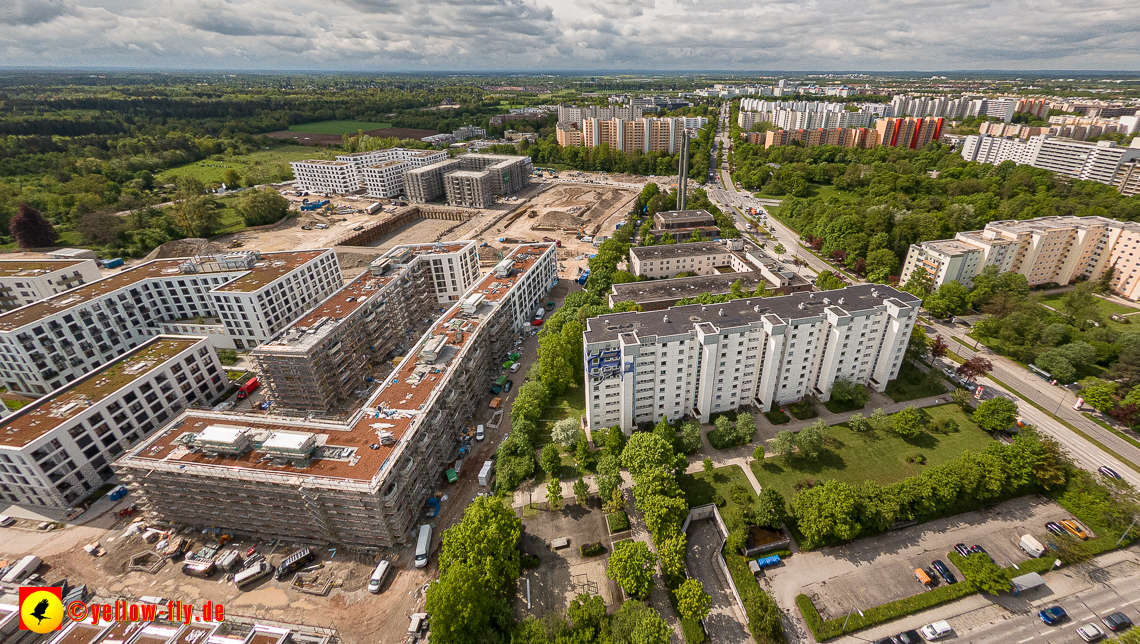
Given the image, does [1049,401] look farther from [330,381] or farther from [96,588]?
[96,588]

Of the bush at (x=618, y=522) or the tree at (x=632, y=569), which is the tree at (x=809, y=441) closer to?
the bush at (x=618, y=522)

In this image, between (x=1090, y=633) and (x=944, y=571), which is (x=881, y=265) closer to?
(x=944, y=571)

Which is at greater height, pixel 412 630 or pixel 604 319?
pixel 604 319

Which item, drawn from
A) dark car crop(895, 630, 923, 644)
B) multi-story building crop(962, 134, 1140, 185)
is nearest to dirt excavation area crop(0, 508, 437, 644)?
dark car crop(895, 630, 923, 644)

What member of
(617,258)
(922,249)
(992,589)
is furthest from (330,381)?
(922,249)

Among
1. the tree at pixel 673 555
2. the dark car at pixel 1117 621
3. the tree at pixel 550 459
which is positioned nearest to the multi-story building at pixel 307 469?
the tree at pixel 550 459
